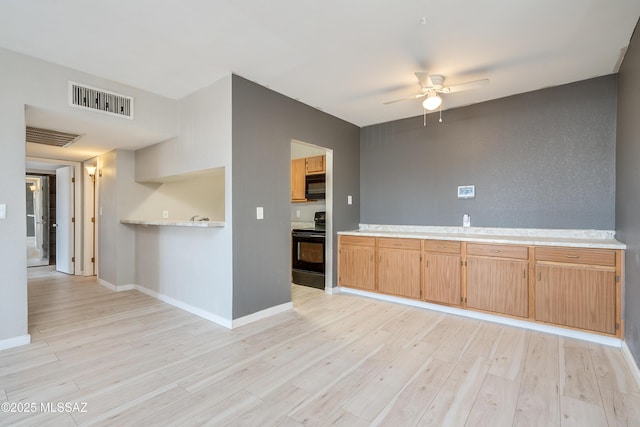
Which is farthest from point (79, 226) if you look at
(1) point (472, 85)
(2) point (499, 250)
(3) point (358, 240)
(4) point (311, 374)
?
(2) point (499, 250)

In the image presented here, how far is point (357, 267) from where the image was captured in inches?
168

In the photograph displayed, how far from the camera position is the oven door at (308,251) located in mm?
4486

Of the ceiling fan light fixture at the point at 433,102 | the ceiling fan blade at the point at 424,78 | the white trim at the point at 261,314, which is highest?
the ceiling fan blade at the point at 424,78

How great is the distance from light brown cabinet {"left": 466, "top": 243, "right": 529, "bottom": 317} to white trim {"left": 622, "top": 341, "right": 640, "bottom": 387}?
0.69 m

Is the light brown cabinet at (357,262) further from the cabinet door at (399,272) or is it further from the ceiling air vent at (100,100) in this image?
the ceiling air vent at (100,100)

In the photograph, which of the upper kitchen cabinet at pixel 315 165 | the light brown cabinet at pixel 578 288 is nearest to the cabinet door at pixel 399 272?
the light brown cabinet at pixel 578 288

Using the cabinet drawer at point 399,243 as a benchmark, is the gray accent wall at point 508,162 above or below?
above

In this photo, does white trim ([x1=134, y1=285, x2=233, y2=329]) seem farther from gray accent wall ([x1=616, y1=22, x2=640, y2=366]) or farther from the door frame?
gray accent wall ([x1=616, y1=22, x2=640, y2=366])

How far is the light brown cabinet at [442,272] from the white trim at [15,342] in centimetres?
396

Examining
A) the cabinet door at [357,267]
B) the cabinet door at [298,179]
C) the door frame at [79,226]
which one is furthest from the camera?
the door frame at [79,226]

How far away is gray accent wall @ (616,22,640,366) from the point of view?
2.20 metres

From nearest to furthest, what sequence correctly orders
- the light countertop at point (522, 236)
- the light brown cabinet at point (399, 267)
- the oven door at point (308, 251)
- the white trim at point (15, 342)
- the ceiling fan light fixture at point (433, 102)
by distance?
the white trim at point (15, 342)
the light countertop at point (522, 236)
the ceiling fan light fixture at point (433, 102)
the light brown cabinet at point (399, 267)
the oven door at point (308, 251)

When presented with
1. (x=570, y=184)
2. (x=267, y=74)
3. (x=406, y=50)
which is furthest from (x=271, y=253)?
(x=570, y=184)

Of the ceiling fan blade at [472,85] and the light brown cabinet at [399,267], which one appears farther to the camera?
the light brown cabinet at [399,267]
